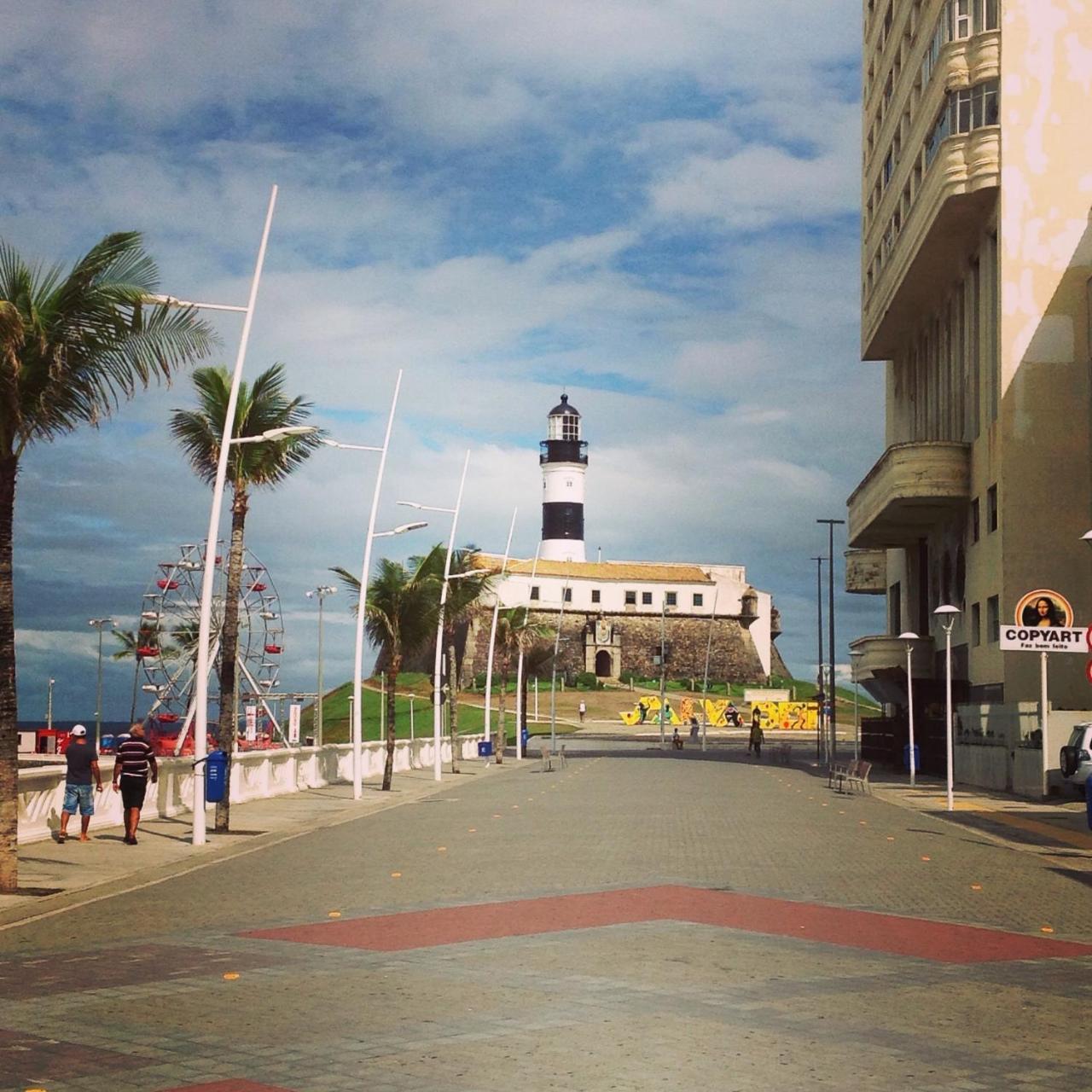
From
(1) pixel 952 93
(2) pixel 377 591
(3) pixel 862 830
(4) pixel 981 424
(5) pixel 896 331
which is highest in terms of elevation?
(1) pixel 952 93

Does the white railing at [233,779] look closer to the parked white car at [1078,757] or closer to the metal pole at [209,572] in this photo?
the metal pole at [209,572]

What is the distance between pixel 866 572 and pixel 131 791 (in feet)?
212

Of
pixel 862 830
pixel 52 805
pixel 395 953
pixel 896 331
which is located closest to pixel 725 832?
pixel 862 830

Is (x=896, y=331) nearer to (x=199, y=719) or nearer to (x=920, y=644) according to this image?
(x=920, y=644)

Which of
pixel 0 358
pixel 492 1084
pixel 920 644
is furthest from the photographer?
pixel 920 644

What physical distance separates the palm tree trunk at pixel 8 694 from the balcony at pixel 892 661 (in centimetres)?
4919

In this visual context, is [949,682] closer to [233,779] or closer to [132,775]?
[233,779]

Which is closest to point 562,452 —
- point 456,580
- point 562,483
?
point 562,483

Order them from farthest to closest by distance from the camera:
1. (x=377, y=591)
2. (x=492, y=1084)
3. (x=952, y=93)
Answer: (x=952, y=93) < (x=377, y=591) < (x=492, y=1084)

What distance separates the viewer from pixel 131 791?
23.6 meters

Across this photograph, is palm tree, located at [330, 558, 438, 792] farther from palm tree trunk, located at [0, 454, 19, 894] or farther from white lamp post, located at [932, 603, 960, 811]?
palm tree trunk, located at [0, 454, 19, 894]

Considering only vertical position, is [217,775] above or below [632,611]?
below

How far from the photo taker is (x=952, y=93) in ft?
176

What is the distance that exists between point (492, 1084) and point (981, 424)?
161 ft
